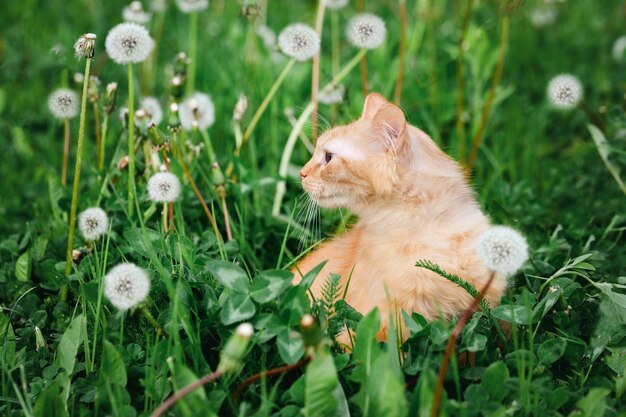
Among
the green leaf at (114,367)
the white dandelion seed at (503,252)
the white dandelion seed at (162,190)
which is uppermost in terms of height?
the white dandelion seed at (503,252)

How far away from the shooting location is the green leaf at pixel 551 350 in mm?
1679

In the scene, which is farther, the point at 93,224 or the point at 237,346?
the point at 93,224

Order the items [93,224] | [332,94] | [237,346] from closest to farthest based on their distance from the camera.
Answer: [237,346] → [93,224] → [332,94]

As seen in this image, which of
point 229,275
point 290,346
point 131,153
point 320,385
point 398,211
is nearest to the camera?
point 320,385

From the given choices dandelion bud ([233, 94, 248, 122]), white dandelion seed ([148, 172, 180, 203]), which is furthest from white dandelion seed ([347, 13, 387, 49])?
white dandelion seed ([148, 172, 180, 203])

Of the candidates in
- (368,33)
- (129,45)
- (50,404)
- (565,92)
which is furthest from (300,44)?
(50,404)

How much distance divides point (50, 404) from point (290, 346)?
1.73ft

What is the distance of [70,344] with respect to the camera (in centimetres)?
177

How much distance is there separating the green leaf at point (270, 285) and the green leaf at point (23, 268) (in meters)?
0.92

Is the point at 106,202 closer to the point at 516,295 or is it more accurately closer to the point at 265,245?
the point at 265,245

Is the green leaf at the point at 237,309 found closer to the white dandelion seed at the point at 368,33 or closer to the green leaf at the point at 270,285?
the green leaf at the point at 270,285

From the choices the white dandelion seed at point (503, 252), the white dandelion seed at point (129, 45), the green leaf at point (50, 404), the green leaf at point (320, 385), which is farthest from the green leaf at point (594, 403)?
the white dandelion seed at point (129, 45)

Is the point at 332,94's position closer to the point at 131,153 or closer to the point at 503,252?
the point at 131,153

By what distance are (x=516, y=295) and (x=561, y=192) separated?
3.63 feet
